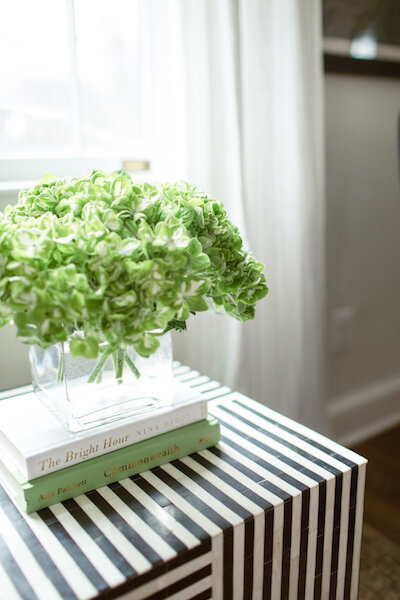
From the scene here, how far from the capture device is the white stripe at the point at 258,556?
68 cm

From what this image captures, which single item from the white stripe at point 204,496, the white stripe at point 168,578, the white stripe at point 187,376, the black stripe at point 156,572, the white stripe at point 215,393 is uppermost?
the white stripe at point 187,376

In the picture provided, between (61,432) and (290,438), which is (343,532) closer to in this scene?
(290,438)

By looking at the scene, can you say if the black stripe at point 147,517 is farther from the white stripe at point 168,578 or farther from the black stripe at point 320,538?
the black stripe at point 320,538

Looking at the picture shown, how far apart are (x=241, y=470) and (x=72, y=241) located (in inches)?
14.8

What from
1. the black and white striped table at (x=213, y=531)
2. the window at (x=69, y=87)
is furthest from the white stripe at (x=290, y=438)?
the window at (x=69, y=87)

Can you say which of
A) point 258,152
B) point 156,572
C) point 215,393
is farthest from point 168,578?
point 258,152

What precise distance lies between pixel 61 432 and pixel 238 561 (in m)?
0.27

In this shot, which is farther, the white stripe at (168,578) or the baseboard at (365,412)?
the baseboard at (365,412)

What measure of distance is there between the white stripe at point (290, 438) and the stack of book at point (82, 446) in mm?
93

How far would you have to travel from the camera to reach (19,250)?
595 mm

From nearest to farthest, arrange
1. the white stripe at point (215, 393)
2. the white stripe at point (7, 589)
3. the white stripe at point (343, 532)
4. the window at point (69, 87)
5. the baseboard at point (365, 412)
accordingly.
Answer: the white stripe at point (7, 589) → the white stripe at point (343, 532) → the white stripe at point (215, 393) → the window at point (69, 87) → the baseboard at point (365, 412)

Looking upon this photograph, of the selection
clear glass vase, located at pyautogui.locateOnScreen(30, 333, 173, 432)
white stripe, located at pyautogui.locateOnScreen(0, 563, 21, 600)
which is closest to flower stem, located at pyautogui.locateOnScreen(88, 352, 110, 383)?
clear glass vase, located at pyautogui.locateOnScreen(30, 333, 173, 432)

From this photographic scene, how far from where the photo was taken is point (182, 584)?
0.63 metres

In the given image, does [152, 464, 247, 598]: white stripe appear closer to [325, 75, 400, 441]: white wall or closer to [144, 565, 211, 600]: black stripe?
[144, 565, 211, 600]: black stripe
